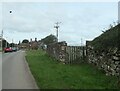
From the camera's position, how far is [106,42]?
17625mm

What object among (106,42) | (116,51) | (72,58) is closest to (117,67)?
(116,51)

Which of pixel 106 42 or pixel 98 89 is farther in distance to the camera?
pixel 106 42

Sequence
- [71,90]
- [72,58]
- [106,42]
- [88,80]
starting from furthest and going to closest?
[72,58], [106,42], [88,80], [71,90]

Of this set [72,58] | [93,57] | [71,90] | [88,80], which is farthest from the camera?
[72,58]

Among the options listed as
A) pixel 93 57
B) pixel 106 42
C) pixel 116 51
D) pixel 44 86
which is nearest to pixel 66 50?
pixel 93 57

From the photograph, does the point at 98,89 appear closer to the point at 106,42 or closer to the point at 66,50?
the point at 106,42

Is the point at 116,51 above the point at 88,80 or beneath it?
above

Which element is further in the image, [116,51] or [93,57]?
[93,57]

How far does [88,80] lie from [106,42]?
4011 mm

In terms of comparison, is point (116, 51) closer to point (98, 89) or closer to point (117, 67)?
point (117, 67)

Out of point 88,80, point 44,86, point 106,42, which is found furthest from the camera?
point 106,42

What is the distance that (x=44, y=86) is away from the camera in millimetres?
12977

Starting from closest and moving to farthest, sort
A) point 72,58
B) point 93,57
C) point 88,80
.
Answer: point 88,80 < point 93,57 < point 72,58

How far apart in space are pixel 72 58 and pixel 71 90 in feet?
45.3
